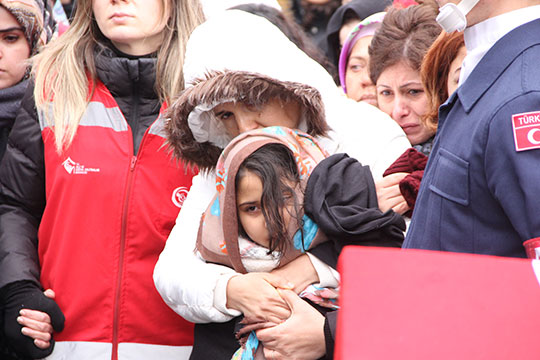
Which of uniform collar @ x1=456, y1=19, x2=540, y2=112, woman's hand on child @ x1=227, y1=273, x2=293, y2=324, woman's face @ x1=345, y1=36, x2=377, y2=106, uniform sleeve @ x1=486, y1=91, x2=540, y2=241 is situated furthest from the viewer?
woman's face @ x1=345, y1=36, x2=377, y2=106

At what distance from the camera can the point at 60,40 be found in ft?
10.1

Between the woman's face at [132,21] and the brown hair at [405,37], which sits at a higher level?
the woman's face at [132,21]

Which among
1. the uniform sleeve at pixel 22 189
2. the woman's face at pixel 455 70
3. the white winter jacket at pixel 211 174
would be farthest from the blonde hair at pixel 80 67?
the woman's face at pixel 455 70

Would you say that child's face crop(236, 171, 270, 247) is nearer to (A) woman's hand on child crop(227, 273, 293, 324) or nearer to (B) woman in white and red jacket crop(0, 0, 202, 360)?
(A) woman's hand on child crop(227, 273, 293, 324)

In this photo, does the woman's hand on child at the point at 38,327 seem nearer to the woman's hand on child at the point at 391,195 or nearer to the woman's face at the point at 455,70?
the woman's hand on child at the point at 391,195

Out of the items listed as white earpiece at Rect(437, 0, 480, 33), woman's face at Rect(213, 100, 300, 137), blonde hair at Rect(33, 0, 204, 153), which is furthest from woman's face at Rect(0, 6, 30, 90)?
white earpiece at Rect(437, 0, 480, 33)

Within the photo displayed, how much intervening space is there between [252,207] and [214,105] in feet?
1.45

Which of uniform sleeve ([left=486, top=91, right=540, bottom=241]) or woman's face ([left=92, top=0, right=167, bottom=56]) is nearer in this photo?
uniform sleeve ([left=486, top=91, right=540, bottom=241])

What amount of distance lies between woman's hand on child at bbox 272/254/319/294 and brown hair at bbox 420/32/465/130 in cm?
63

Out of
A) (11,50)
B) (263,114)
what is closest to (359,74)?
(263,114)

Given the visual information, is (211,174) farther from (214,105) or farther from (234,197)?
(234,197)

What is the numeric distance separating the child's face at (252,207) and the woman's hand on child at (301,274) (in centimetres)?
11

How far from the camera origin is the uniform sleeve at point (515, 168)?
1.38m

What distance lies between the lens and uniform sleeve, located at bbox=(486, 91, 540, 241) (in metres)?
1.38
